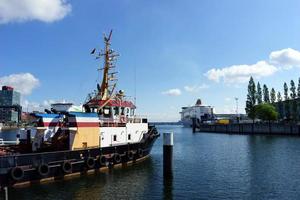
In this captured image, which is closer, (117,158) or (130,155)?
(117,158)

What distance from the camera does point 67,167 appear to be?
89.2 ft

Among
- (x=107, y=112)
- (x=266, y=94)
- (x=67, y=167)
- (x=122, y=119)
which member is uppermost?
(x=266, y=94)

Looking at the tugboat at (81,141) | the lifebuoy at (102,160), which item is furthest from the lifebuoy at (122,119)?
the lifebuoy at (102,160)

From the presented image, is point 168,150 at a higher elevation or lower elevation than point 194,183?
higher

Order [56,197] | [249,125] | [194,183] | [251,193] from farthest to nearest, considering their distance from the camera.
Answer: [249,125] < [194,183] < [251,193] < [56,197]

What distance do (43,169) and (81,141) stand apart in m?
4.99

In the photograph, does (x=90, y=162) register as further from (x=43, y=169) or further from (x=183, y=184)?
(x=183, y=184)

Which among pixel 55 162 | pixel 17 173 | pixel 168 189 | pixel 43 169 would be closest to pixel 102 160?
pixel 55 162

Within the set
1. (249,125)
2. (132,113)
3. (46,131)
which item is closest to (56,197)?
(46,131)

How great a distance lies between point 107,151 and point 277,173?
1573 cm

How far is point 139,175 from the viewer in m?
30.5

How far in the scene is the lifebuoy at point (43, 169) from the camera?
2505 centimetres

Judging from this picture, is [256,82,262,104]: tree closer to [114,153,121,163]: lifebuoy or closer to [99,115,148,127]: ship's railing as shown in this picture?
[99,115,148,127]: ship's railing

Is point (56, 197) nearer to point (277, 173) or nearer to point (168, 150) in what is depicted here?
point (168, 150)
